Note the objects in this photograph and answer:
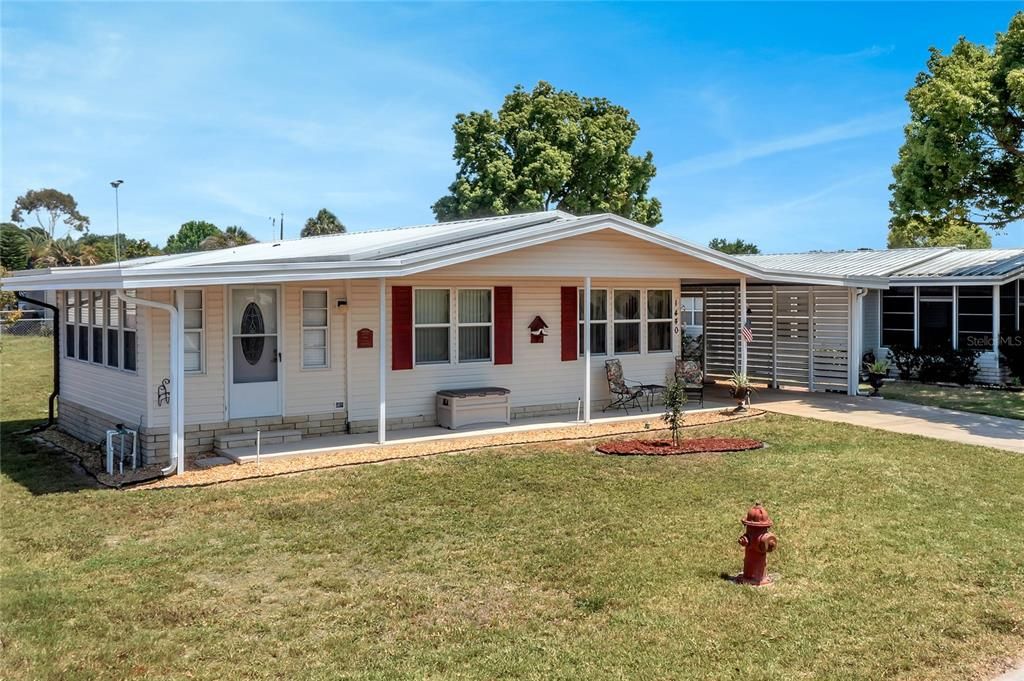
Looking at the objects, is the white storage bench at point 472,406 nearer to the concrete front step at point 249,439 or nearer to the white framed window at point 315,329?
the white framed window at point 315,329

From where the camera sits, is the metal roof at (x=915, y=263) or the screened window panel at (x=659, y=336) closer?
the screened window panel at (x=659, y=336)

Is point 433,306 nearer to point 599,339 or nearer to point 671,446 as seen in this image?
point 599,339

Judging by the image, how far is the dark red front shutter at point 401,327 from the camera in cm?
1212

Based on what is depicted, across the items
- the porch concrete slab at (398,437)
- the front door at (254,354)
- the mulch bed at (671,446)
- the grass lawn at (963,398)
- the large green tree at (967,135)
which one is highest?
the large green tree at (967,135)

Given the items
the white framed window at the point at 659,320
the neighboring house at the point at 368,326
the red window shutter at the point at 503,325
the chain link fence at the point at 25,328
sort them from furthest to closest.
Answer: the chain link fence at the point at 25,328, the white framed window at the point at 659,320, the red window shutter at the point at 503,325, the neighboring house at the point at 368,326

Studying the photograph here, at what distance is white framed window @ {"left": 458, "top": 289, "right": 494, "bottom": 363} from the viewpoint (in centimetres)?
1295

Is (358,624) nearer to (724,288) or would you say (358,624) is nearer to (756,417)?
(756,417)

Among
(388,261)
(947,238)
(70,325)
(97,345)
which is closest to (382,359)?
(388,261)

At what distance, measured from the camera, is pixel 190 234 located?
2714 inches

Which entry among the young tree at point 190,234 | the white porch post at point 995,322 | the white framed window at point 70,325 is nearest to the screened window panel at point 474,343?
the white framed window at point 70,325

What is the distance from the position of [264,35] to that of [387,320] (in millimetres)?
5415

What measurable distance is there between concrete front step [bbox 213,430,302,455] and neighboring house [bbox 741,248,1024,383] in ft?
43.0

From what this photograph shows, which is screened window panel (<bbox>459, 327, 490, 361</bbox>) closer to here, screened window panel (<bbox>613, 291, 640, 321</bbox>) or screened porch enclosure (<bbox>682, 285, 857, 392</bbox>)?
screened window panel (<bbox>613, 291, 640, 321</bbox>)

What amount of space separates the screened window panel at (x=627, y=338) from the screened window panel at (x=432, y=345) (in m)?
3.53
